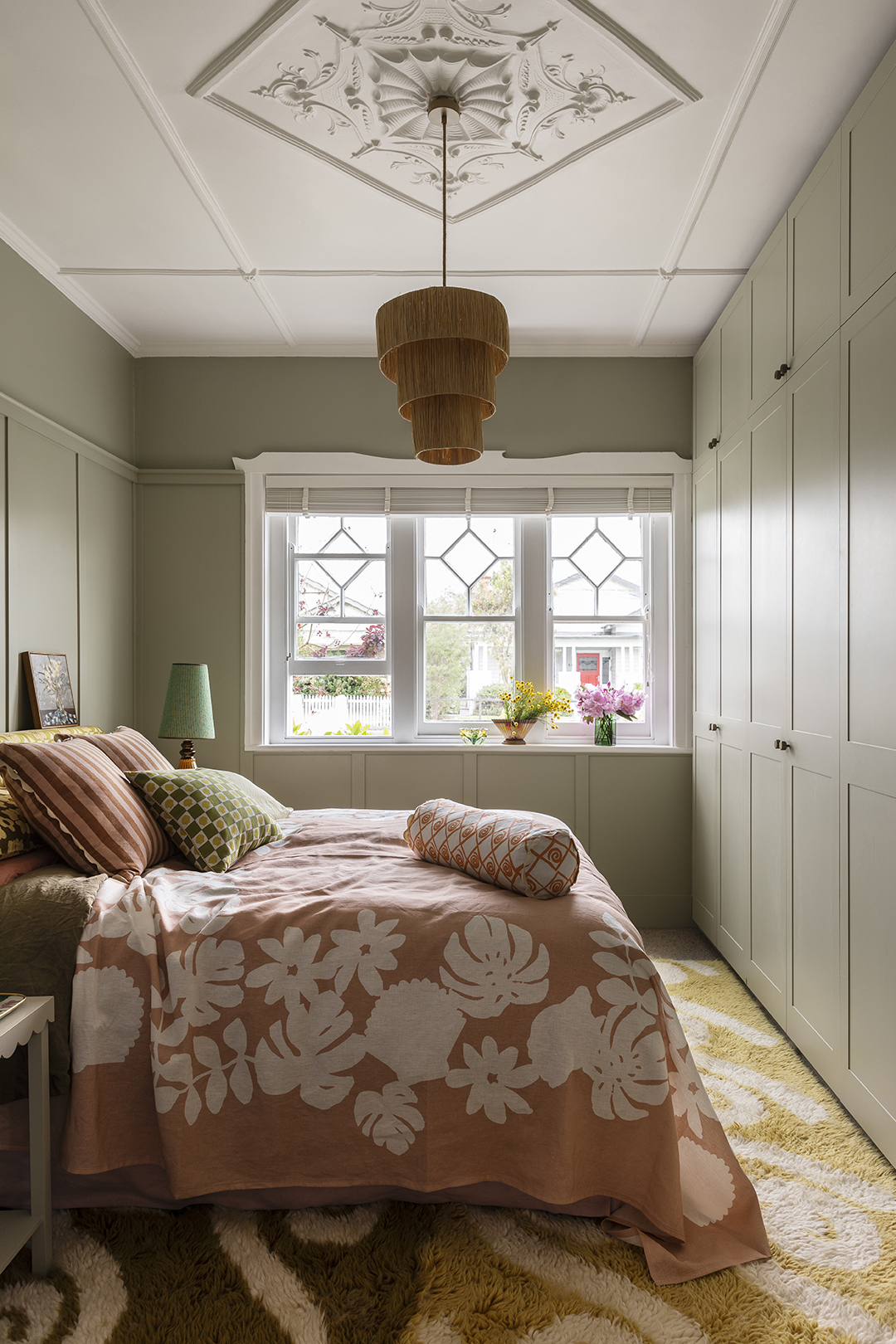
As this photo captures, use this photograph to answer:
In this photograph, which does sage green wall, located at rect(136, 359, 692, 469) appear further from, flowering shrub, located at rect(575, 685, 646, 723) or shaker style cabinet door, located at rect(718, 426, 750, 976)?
flowering shrub, located at rect(575, 685, 646, 723)

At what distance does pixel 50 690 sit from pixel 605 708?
250cm

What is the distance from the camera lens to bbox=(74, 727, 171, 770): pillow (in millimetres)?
2393

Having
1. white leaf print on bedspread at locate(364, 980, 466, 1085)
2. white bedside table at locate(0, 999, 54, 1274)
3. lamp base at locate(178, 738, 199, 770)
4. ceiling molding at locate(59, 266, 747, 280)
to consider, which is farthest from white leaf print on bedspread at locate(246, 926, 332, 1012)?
ceiling molding at locate(59, 266, 747, 280)

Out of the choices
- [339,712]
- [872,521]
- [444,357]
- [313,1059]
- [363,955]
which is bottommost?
[313,1059]

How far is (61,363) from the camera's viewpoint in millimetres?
3199

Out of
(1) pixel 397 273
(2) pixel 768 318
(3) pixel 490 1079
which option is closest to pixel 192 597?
(1) pixel 397 273

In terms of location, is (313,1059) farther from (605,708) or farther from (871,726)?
(605,708)

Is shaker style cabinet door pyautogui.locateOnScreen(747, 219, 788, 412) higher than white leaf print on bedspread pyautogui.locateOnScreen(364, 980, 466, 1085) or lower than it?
higher

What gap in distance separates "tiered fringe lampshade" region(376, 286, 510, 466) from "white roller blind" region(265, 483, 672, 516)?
5.59 feet

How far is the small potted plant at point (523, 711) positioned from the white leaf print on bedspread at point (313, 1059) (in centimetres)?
235

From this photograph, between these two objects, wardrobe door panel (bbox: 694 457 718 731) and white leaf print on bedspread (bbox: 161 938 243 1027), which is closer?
white leaf print on bedspread (bbox: 161 938 243 1027)

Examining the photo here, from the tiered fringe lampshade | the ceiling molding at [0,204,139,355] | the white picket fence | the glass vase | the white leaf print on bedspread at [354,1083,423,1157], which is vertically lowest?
the white leaf print on bedspread at [354,1083,423,1157]

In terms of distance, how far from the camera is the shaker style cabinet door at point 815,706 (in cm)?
220

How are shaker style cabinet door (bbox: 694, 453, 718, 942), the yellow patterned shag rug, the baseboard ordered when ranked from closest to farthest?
1. the yellow patterned shag rug
2. shaker style cabinet door (bbox: 694, 453, 718, 942)
3. the baseboard
